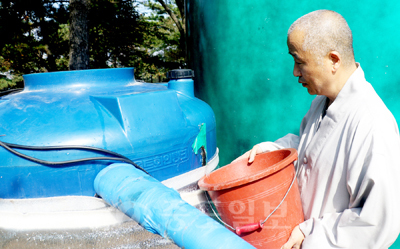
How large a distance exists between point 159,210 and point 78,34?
772 centimetres

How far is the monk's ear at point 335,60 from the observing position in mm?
A: 1283

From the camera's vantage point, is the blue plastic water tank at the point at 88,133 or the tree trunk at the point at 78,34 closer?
the blue plastic water tank at the point at 88,133

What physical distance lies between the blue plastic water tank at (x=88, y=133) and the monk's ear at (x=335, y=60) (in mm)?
962

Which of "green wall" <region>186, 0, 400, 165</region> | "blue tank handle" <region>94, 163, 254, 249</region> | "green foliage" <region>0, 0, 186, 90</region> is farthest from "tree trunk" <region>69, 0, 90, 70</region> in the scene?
"blue tank handle" <region>94, 163, 254, 249</region>

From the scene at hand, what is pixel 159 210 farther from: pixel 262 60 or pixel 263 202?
pixel 262 60

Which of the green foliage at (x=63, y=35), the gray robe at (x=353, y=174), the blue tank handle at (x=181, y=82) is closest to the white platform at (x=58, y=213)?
the gray robe at (x=353, y=174)

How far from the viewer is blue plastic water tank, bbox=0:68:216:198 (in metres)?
1.69

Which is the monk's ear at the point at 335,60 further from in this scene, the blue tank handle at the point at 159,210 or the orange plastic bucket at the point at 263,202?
the blue tank handle at the point at 159,210

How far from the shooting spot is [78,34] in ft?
26.6

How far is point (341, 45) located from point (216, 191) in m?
0.78

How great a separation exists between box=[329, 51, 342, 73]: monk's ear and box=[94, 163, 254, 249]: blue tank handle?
2.51 feet

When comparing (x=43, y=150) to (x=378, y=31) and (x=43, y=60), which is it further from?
(x=43, y=60)

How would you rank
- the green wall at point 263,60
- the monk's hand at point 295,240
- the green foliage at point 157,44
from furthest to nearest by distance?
the green foliage at point 157,44
the green wall at point 263,60
the monk's hand at point 295,240

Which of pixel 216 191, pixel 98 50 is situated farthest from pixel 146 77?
pixel 216 191
